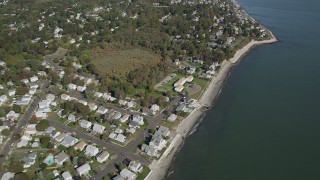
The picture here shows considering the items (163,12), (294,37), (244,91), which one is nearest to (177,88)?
(244,91)

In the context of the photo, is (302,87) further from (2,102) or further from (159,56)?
(2,102)

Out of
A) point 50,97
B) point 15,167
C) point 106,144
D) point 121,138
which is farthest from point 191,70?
point 15,167

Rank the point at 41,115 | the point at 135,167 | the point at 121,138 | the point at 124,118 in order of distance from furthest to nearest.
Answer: the point at 41,115
the point at 124,118
the point at 121,138
the point at 135,167

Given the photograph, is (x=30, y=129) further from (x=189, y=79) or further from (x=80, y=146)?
(x=189, y=79)

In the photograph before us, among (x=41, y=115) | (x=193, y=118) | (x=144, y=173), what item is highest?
(x=41, y=115)

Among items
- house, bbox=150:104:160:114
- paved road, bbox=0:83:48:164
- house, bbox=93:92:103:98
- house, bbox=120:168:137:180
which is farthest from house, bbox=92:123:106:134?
paved road, bbox=0:83:48:164

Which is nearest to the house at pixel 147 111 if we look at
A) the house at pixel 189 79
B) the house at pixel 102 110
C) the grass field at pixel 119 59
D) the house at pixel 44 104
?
the house at pixel 102 110

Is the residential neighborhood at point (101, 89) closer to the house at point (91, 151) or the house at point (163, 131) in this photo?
the house at point (91, 151)
